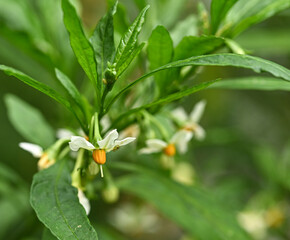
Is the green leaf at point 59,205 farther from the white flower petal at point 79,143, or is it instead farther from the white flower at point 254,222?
the white flower at point 254,222

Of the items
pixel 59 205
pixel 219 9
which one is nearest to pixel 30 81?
pixel 59 205

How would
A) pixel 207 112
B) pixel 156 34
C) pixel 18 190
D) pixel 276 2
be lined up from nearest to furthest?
pixel 156 34 < pixel 276 2 < pixel 18 190 < pixel 207 112

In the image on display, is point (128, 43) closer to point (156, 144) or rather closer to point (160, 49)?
point (160, 49)

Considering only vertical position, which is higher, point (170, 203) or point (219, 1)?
point (219, 1)

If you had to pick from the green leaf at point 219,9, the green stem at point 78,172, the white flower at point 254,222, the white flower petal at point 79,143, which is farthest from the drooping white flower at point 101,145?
the white flower at point 254,222

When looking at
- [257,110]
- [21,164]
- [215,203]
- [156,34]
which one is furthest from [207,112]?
[156,34]

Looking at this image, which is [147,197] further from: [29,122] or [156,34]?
[156,34]
